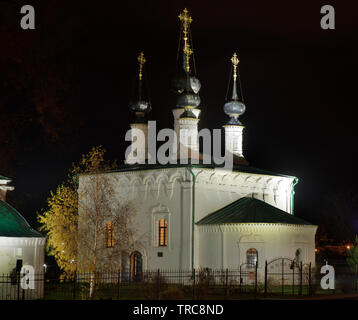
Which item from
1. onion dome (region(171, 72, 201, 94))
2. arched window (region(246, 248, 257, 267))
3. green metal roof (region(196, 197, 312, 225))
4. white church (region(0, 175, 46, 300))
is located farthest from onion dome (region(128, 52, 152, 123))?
white church (region(0, 175, 46, 300))

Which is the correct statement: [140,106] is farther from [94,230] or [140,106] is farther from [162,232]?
[94,230]

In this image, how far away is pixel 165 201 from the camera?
31.7 meters

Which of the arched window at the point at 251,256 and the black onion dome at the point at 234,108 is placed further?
the black onion dome at the point at 234,108

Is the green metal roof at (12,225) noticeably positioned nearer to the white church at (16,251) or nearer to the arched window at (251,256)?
the white church at (16,251)

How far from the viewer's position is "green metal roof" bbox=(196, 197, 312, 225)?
30.3m

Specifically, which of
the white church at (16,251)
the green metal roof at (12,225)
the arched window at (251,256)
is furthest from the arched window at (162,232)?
the green metal roof at (12,225)

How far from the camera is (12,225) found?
79.9 ft

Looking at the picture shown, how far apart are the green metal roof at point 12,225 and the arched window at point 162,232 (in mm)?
8004

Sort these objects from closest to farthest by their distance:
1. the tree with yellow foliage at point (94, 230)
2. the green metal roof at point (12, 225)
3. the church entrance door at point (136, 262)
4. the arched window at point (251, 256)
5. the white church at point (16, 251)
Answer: the white church at point (16, 251)
the green metal roof at point (12, 225)
the tree with yellow foliage at point (94, 230)
the arched window at point (251, 256)
the church entrance door at point (136, 262)

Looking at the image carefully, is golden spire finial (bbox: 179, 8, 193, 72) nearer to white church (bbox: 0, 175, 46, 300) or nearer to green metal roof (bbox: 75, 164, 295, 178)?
green metal roof (bbox: 75, 164, 295, 178)

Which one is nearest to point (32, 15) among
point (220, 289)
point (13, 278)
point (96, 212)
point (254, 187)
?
point (13, 278)

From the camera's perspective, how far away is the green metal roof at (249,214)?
1195 inches

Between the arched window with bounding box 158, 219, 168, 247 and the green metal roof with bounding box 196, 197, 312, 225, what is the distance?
59.8 inches
